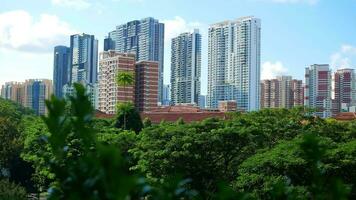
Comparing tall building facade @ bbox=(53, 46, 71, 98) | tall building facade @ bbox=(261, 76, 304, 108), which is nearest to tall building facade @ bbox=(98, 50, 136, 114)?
tall building facade @ bbox=(261, 76, 304, 108)

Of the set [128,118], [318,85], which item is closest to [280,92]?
[318,85]

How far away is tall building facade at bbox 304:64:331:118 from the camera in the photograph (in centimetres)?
8531

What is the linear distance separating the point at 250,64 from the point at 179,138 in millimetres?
73571

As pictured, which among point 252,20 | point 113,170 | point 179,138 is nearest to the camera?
point 113,170

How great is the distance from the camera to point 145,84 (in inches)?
2537

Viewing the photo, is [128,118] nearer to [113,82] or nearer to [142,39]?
[113,82]

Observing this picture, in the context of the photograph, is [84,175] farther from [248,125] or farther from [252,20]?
[252,20]

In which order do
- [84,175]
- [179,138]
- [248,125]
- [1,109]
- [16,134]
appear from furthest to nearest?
[1,109]
[16,134]
[248,125]
[179,138]
[84,175]

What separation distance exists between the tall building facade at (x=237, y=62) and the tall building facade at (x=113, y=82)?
85.3 feet

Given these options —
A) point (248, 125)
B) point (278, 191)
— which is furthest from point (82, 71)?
point (278, 191)

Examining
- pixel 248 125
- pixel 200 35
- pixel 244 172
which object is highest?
pixel 200 35

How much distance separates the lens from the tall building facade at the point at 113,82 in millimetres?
63969

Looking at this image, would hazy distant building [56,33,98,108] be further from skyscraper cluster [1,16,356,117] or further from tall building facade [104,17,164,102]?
tall building facade [104,17,164,102]

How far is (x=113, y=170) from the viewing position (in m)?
1.88
